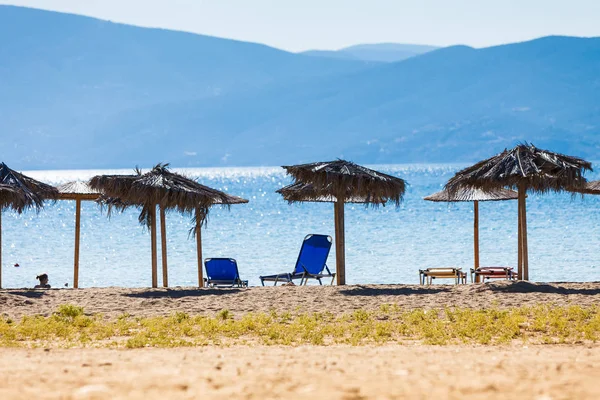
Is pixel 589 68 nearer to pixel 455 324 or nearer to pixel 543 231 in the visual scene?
pixel 543 231

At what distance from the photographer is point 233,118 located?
594 ft

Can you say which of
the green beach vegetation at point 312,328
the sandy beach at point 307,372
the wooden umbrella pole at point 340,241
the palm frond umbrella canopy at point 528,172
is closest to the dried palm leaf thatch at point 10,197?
the green beach vegetation at point 312,328

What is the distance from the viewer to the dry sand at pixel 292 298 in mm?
8781

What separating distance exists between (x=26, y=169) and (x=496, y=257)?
509 feet

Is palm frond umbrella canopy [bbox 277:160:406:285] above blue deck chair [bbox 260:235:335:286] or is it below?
above

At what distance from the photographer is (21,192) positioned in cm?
1089

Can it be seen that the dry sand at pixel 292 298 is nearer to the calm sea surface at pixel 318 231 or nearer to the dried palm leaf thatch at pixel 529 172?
the dried palm leaf thatch at pixel 529 172

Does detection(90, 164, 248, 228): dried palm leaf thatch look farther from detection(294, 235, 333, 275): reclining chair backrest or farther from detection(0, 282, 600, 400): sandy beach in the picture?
detection(0, 282, 600, 400): sandy beach

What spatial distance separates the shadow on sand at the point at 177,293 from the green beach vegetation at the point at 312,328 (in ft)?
5.38

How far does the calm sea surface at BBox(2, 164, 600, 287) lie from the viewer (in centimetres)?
2075

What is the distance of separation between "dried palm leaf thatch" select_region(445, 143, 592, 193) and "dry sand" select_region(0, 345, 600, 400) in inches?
194

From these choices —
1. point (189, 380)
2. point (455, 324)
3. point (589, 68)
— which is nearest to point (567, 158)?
point (455, 324)

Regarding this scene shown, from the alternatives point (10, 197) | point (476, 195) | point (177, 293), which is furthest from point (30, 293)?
point (476, 195)

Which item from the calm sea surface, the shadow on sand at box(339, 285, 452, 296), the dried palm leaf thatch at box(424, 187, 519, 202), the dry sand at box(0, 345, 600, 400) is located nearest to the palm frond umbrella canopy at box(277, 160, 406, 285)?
the shadow on sand at box(339, 285, 452, 296)
